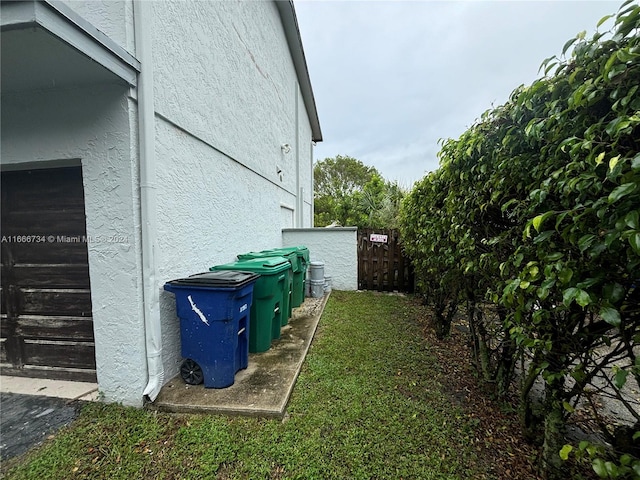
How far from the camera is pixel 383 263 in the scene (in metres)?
8.44

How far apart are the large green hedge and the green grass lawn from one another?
0.78 m

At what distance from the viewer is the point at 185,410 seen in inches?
105

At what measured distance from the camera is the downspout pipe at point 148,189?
8.79ft

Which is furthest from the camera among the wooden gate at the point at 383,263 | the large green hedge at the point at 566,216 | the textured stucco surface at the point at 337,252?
the wooden gate at the point at 383,263

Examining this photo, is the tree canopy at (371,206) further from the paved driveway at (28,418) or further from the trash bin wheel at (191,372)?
the paved driveway at (28,418)

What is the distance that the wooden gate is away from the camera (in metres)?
8.24

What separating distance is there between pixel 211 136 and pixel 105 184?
1814 millimetres

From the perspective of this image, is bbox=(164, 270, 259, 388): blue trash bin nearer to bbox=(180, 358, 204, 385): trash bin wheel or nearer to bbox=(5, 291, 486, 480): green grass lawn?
bbox=(180, 358, 204, 385): trash bin wheel

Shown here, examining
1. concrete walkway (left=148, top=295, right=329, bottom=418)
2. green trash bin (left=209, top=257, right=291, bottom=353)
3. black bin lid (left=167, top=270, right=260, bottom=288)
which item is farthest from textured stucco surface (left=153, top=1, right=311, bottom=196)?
concrete walkway (left=148, top=295, right=329, bottom=418)

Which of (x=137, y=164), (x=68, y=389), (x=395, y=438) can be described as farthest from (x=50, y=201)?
(x=395, y=438)

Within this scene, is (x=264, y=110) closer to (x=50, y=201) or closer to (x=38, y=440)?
(x=50, y=201)

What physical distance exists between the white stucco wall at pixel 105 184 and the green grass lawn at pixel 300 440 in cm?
48

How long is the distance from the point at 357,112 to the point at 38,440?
19.8 meters

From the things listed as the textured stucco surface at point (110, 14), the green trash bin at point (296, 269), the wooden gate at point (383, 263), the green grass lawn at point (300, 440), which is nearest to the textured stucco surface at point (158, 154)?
the textured stucco surface at point (110, 14)
